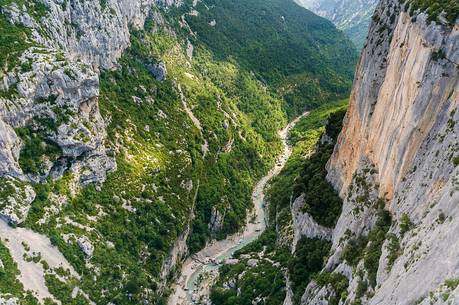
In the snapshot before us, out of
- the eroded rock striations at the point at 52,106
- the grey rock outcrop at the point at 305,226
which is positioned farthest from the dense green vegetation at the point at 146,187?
the grey rock outcrop at the point at 305,226

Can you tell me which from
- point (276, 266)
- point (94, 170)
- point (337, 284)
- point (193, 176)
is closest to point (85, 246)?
point (94, 170)

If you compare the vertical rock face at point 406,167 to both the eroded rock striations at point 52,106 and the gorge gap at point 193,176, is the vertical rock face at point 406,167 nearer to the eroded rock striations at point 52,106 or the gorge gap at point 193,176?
the gorge gap at point 193,176

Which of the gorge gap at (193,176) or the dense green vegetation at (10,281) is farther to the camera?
the dense green vegetation at (10,281)

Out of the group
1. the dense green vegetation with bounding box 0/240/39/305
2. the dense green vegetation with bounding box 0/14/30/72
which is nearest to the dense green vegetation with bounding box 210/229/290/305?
the dense green vegetation with bounding box 0/240/39/305

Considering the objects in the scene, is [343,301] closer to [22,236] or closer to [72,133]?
[22,236]

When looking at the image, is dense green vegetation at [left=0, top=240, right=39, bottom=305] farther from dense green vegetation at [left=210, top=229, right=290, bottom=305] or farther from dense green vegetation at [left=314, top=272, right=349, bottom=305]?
dense green vegetation at [left=314, top=272, right=349, bottom=305]

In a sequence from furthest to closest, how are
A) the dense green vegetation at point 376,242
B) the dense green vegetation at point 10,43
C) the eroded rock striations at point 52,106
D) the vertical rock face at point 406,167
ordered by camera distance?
1. the dense green vegetation at point 10,43
2. the eroded rock striations at point 52,106
3. the dense green vegetation at point 376,242
4. the vertical rock face at point 406,167

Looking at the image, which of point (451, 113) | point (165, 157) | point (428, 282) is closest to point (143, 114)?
point (165, 157)
